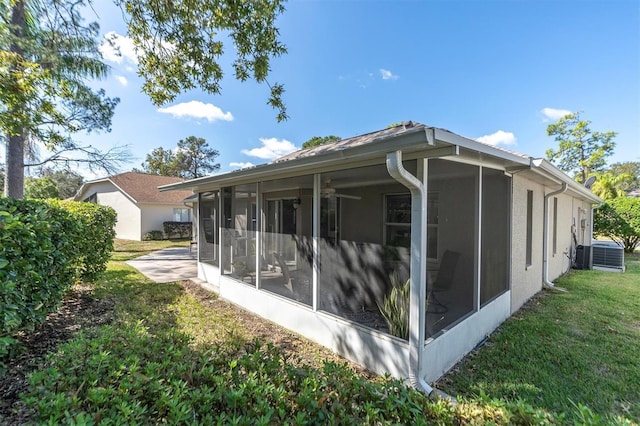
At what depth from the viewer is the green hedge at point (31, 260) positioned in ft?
7.98

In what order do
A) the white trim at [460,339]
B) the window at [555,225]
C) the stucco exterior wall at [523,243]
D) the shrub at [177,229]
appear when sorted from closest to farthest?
the white trim at [460,339] < the stucco exterior wall at [523,243] < the window at [555,225] < the shrub at [177,229]

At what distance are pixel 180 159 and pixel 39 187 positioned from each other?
46.0ft

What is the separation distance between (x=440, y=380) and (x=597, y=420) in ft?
8.01

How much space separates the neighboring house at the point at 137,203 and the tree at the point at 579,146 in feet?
120

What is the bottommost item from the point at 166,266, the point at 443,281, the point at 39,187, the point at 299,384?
the point at 166,266

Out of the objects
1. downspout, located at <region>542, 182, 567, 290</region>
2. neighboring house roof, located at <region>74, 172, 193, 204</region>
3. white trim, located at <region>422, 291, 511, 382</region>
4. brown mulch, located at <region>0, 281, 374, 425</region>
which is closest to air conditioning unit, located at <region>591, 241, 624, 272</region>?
downspout, located at <region>542, 182, 567, 290</region>

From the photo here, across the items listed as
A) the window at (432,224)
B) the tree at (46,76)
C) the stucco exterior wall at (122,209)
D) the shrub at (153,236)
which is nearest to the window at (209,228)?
the tree at (46,76)

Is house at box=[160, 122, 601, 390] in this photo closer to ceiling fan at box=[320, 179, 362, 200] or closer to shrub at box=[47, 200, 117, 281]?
ceiling fan at box=[320, 179, 362, 200]

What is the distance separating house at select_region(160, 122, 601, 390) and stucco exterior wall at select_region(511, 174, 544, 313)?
0.14 ft

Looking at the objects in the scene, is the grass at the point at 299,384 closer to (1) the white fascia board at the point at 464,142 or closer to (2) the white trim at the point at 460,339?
(2) the white trim at the point at 460,339

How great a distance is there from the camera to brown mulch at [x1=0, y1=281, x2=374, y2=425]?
2.47 m

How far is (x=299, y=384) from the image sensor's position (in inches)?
70.9

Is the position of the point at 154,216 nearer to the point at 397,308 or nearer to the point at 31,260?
the point at 31,260

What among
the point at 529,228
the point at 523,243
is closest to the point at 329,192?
the point at 523,243
